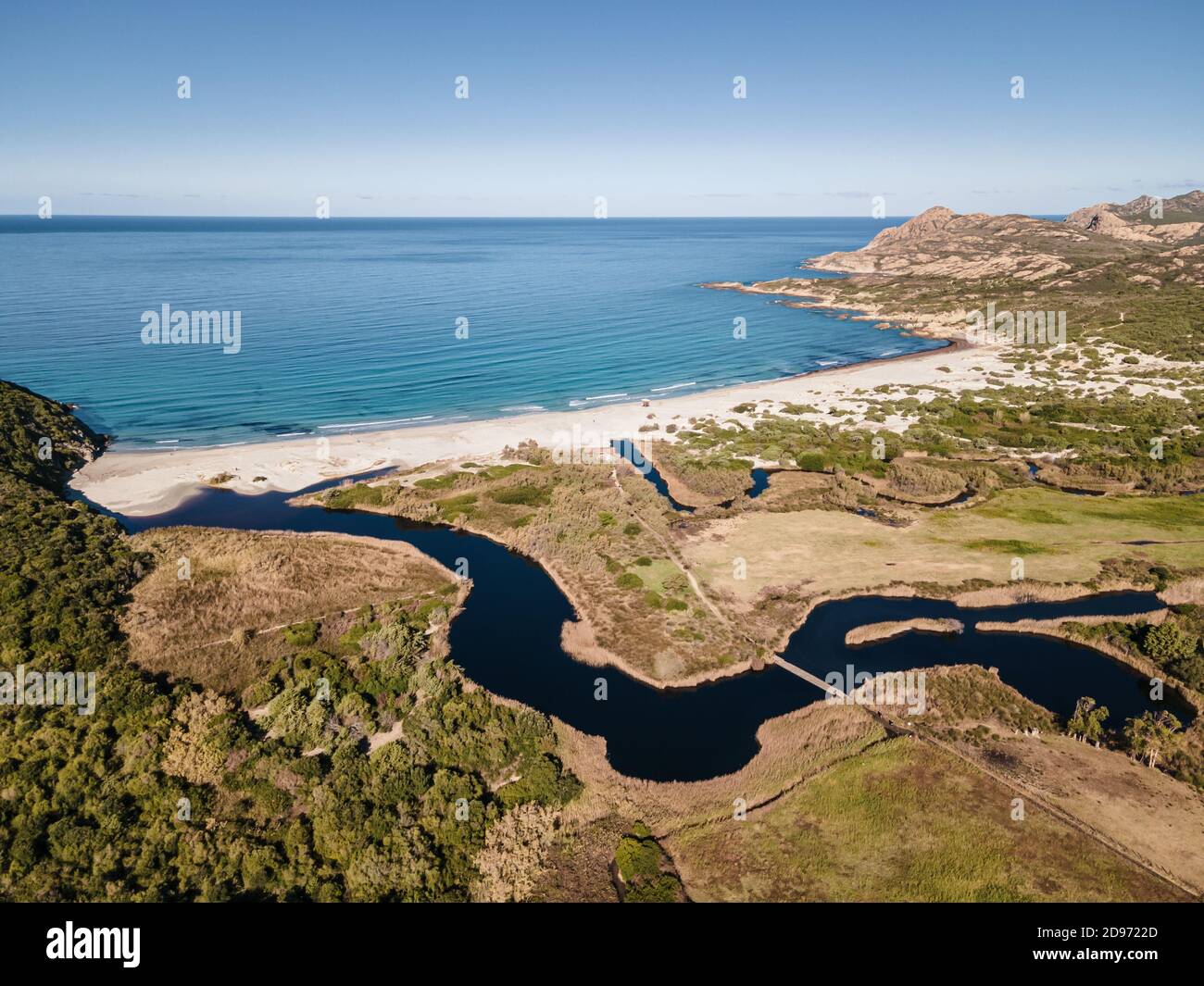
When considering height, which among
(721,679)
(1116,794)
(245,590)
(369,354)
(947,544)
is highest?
(369,354)

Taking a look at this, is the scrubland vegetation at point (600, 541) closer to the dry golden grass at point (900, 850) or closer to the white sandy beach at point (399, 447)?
the white sandy beach at point (399, 447)

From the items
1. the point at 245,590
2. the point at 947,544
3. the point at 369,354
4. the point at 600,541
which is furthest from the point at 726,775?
the point at 369,354

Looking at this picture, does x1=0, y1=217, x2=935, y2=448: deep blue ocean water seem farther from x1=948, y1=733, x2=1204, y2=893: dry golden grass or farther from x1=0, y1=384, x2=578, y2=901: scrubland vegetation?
x1=948, y1=733, x2=1204, y2=893: dry golden grass

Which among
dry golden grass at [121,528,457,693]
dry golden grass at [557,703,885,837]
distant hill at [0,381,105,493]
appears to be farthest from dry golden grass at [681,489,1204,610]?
distant hill at [0,381,105,493]

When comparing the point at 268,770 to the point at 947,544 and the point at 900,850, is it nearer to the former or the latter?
the point at 900,850

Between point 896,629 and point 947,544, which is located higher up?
point 947,544
